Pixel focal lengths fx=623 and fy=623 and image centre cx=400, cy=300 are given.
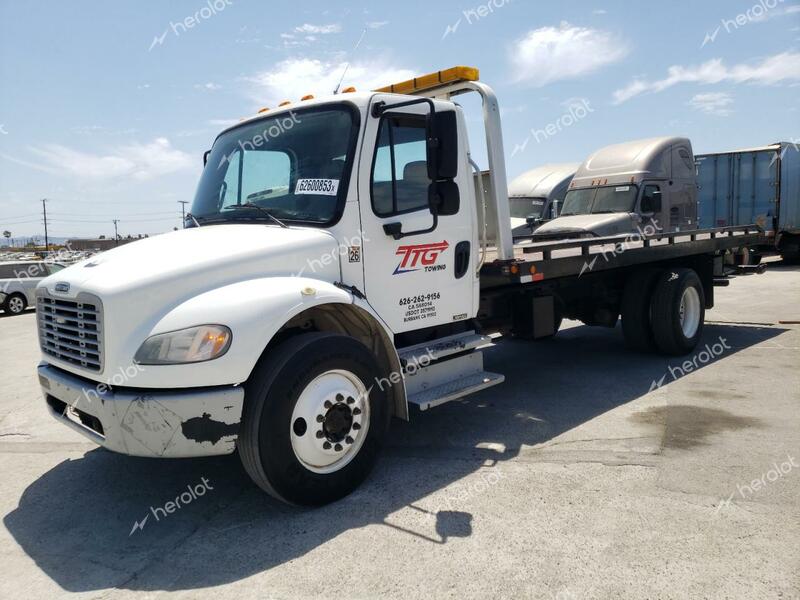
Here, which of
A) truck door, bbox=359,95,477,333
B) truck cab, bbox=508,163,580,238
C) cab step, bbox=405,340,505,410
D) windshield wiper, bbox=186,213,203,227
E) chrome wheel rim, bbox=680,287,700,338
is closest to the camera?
truck door, bbox=359,95,477,333

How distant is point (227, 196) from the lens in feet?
15.2

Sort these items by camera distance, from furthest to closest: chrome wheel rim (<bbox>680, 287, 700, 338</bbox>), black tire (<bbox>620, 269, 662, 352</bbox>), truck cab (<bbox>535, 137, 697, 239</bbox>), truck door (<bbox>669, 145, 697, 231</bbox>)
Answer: truck door (<bbox>669, 145, 697, 231</bbox>), truck cab (<bbox>535, 137, 697, 239</bbox>), chrome wheel rim (<bbox>680, 287, 700, 338</bbox>), black tire (<bbox>620, 269, 662, 352</bbox>)

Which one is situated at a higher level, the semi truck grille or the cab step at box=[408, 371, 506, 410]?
the semi truck grille

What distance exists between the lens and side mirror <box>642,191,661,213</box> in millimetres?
10727

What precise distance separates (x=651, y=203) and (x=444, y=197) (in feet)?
25.0

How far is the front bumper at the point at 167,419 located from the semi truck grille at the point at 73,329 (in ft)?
0.71

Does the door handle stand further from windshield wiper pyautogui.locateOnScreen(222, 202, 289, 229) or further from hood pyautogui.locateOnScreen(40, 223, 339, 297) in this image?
windshield wiper pyautogui.locateOnScreen(222, 202, 289, 229)

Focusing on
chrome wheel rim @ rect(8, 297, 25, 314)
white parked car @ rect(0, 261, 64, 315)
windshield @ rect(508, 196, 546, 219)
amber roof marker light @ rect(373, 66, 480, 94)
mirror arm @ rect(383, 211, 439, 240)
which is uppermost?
amber roof marker light @ rect(373, 66, 480, 94)

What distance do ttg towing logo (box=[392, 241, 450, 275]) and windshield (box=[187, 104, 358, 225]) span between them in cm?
61

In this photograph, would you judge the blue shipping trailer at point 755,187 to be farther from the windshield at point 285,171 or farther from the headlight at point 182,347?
the headlight at point 182,347

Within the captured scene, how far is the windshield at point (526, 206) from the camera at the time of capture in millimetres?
16719

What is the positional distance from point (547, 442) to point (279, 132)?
3.11m

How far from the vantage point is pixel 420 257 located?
4559 mm

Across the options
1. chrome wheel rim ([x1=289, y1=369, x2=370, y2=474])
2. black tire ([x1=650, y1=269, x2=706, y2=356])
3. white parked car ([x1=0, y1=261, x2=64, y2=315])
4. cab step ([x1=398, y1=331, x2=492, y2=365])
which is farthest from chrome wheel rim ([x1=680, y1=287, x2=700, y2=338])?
white parked car ([x1=0, y1=261, x2=64, y2=315])
